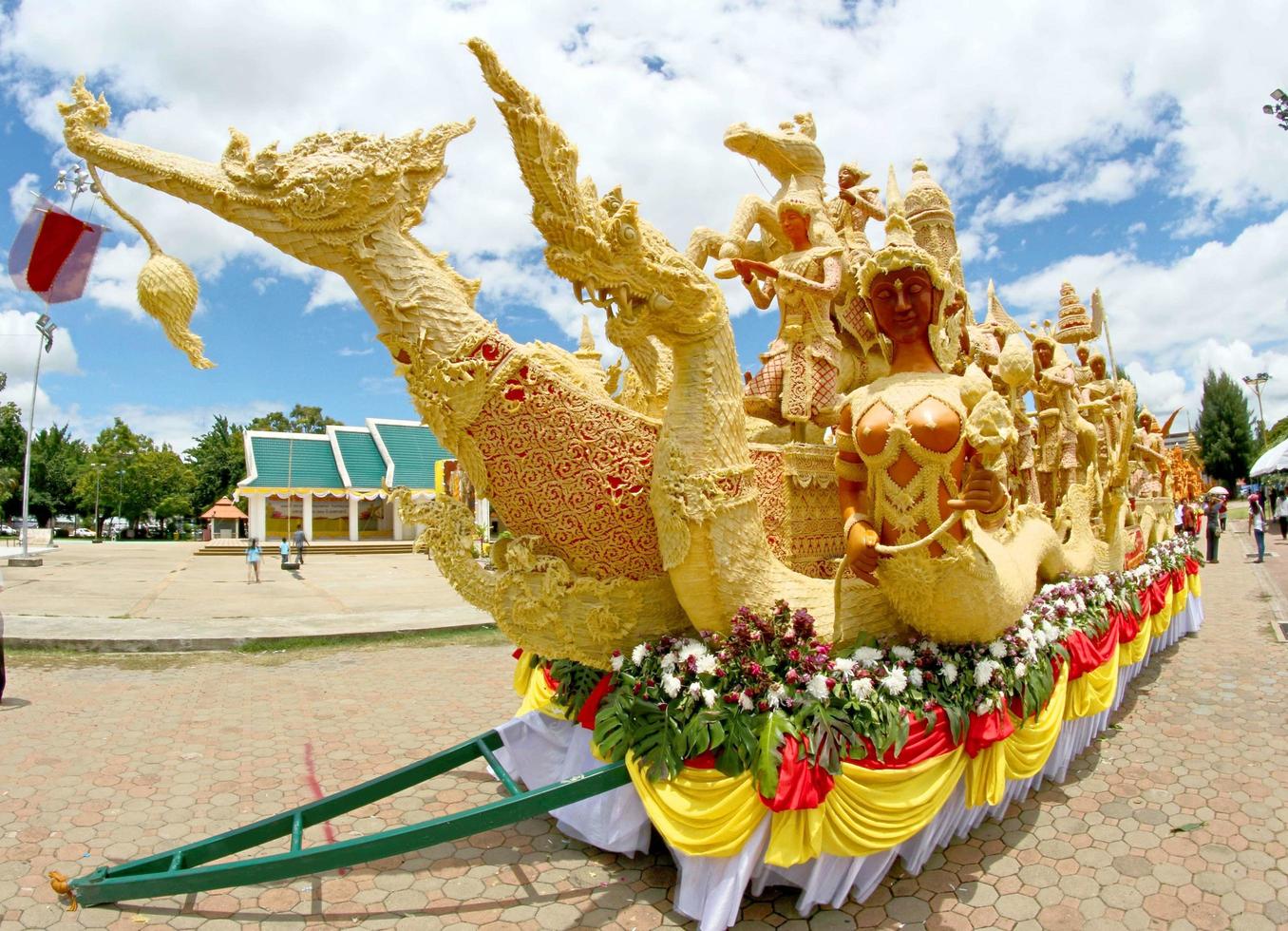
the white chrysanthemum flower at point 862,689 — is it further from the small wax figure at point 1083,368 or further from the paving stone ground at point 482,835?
the small wax figure at point 1083,368

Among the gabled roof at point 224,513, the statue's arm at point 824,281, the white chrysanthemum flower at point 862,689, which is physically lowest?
the white chrysanthemum flower at point 862,689

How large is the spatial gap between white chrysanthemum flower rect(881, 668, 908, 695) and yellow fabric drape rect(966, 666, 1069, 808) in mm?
628

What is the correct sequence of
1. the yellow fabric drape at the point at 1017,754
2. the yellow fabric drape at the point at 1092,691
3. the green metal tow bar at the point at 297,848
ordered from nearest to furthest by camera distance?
the green metal tow bar at the point at 297,848, the yellow fabric drape at the point at 1017,754, the yellow fabric drape at the point at 1092,691

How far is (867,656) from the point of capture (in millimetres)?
3006

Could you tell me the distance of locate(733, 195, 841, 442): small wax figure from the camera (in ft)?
14.2

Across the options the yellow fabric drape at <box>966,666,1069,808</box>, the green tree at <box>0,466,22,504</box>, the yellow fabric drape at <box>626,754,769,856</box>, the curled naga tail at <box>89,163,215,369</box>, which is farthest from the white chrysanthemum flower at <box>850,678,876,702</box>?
→ the green tree at <box>0,466,22,504</box>

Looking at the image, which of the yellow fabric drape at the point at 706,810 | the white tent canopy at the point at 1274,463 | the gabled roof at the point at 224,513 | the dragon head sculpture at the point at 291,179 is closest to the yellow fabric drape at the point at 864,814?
the yellow fabric drape at the point at 706,810

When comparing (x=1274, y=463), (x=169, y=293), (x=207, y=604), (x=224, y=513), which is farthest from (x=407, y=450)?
(x=1274, y=463)

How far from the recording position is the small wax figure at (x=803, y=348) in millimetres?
4320

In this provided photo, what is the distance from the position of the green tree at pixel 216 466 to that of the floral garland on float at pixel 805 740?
150ft

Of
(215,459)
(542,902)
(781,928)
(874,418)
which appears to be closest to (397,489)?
(542,902)

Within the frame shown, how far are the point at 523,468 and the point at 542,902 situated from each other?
1.75 metres

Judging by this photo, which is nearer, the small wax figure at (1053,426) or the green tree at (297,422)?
the small wax figure at (1053,426)

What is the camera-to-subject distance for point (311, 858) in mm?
2684
